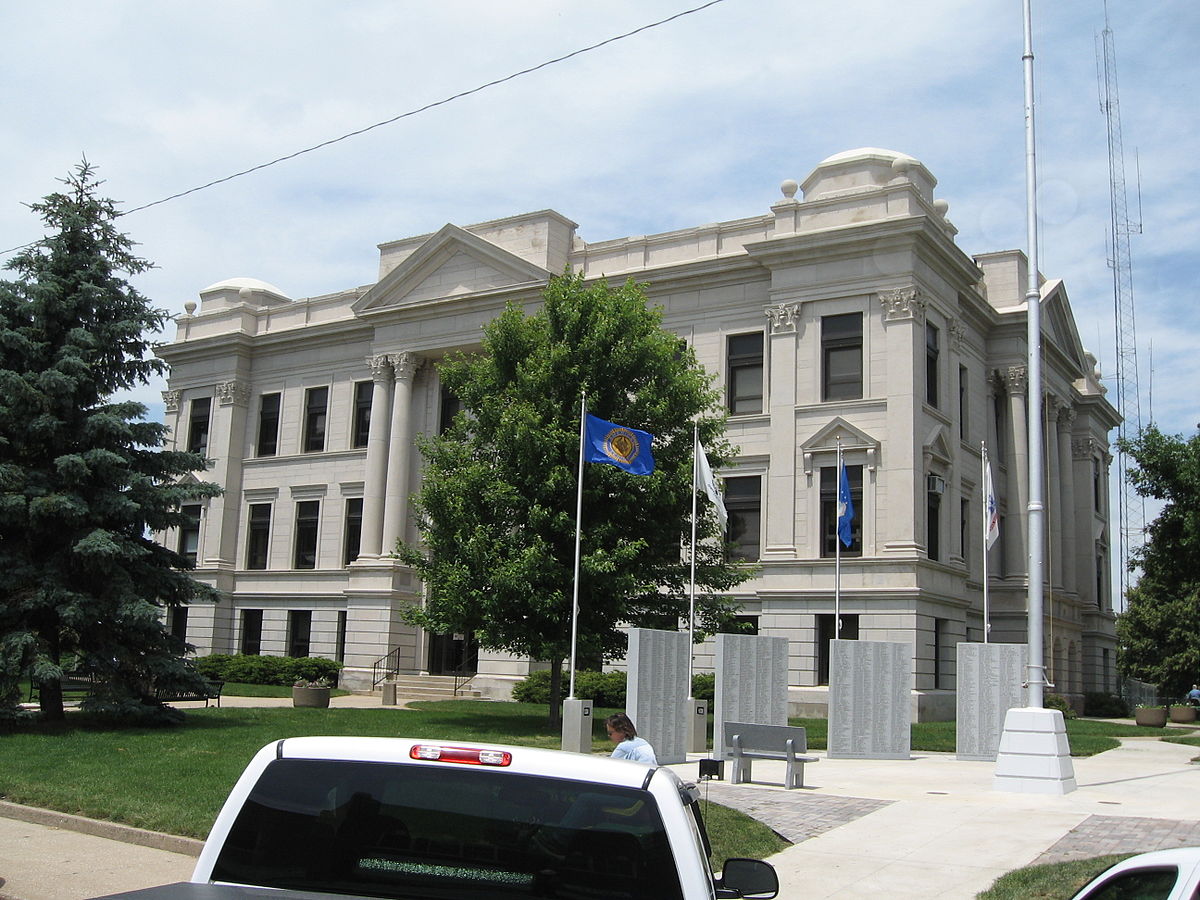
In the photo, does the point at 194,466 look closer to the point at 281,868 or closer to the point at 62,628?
the point at 62,628

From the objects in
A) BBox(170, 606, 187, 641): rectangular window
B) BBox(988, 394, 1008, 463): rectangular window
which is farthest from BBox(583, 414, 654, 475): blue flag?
BBox(170, 606, 187, 641): rectangular window

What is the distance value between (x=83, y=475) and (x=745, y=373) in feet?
71.1

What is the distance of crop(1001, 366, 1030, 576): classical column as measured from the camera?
4044 centimetres

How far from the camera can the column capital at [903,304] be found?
33844 mm

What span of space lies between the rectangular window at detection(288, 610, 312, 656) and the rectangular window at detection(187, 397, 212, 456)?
362 inches

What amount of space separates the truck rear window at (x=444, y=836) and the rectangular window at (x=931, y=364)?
33467 mm

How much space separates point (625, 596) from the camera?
84.6 ft

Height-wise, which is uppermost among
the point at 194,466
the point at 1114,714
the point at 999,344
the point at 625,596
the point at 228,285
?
the point at 228,285

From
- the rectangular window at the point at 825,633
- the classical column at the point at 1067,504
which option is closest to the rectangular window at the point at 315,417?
the rectangular window at the point at 825,633

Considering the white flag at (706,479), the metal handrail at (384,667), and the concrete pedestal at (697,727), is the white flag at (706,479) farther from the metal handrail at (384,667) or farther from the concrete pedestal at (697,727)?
the metal handrail at (384,667)

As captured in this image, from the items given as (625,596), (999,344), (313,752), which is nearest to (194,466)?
(625,596)

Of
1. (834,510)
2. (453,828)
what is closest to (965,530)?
(834,510)

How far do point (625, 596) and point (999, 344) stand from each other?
72.5ft

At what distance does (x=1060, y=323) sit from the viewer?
47.4 m
